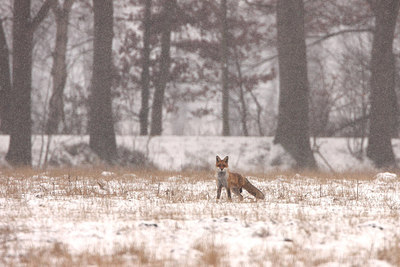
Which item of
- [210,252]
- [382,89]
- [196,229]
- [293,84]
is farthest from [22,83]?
[210,252]

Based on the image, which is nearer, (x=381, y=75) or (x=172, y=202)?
(x=172, y=202)

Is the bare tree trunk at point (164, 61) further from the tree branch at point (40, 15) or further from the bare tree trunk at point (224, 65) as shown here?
the tree branch at point (40, 15)

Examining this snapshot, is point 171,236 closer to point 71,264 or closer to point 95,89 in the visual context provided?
point 71,264

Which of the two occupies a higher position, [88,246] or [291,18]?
[291,18]

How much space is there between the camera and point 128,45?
2453 centimetres

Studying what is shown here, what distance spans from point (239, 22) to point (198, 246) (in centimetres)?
2069

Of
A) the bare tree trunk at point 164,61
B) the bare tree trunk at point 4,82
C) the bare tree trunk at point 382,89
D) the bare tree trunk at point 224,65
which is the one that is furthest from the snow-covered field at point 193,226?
the bare tree trunk at point 224,65

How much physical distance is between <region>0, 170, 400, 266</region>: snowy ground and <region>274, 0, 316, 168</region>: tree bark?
8.46 m

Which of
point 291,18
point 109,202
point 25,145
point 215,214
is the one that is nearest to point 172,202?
point 109,202

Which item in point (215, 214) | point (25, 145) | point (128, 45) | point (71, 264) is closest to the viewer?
point (71, 264)

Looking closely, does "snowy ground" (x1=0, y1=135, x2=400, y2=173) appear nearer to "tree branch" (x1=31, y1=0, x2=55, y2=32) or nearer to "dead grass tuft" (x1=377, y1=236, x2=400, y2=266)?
"tree branch" (x1=31, y1=0, x2=55, y2=32)

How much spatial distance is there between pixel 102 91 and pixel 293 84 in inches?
253

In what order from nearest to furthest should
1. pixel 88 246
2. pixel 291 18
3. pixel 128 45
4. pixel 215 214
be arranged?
pixel 88 246
pixel 215 214
pixel 291 18
pixel 128 45

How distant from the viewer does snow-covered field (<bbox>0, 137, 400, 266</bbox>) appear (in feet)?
15.7
